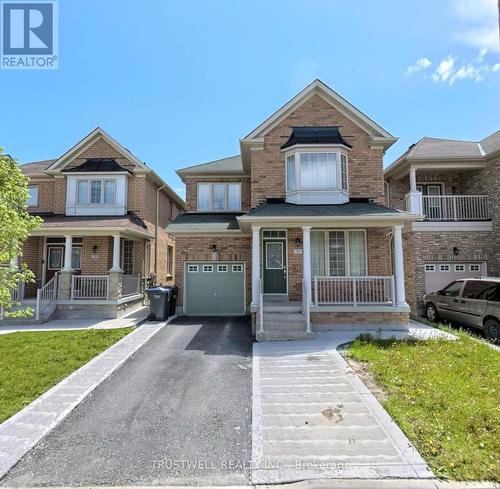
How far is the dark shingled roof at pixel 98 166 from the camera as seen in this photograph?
49.8ft

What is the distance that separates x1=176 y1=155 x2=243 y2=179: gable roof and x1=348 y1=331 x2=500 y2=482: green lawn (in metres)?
9.90

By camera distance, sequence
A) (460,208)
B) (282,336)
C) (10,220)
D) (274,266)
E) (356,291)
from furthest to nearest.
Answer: (460,208) → (274,266) → (356,291) → (282,336) → (10,220)

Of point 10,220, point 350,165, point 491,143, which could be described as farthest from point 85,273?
point 491,143

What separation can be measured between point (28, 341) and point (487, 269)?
1645 cm

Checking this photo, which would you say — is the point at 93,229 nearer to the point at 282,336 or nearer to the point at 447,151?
the point at 282,336

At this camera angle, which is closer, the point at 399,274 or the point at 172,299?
the point at 399,274

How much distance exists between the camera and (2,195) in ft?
18.5

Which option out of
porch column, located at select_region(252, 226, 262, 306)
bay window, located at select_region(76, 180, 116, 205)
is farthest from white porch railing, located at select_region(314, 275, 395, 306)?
bay window, located at select_region(76, 180, 116, 205)

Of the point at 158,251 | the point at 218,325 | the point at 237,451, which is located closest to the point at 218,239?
the point at 218,325

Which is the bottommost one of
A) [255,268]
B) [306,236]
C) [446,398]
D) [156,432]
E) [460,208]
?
[156,432]

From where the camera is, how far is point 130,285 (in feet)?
47.6

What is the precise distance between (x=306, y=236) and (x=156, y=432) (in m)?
7.37

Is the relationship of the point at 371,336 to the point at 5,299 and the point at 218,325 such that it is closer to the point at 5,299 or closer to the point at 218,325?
the point at 218,325

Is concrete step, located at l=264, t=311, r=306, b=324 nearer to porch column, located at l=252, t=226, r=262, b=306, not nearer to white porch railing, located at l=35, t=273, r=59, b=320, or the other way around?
porch column, located at l=252, t=226, r=262, b=306
